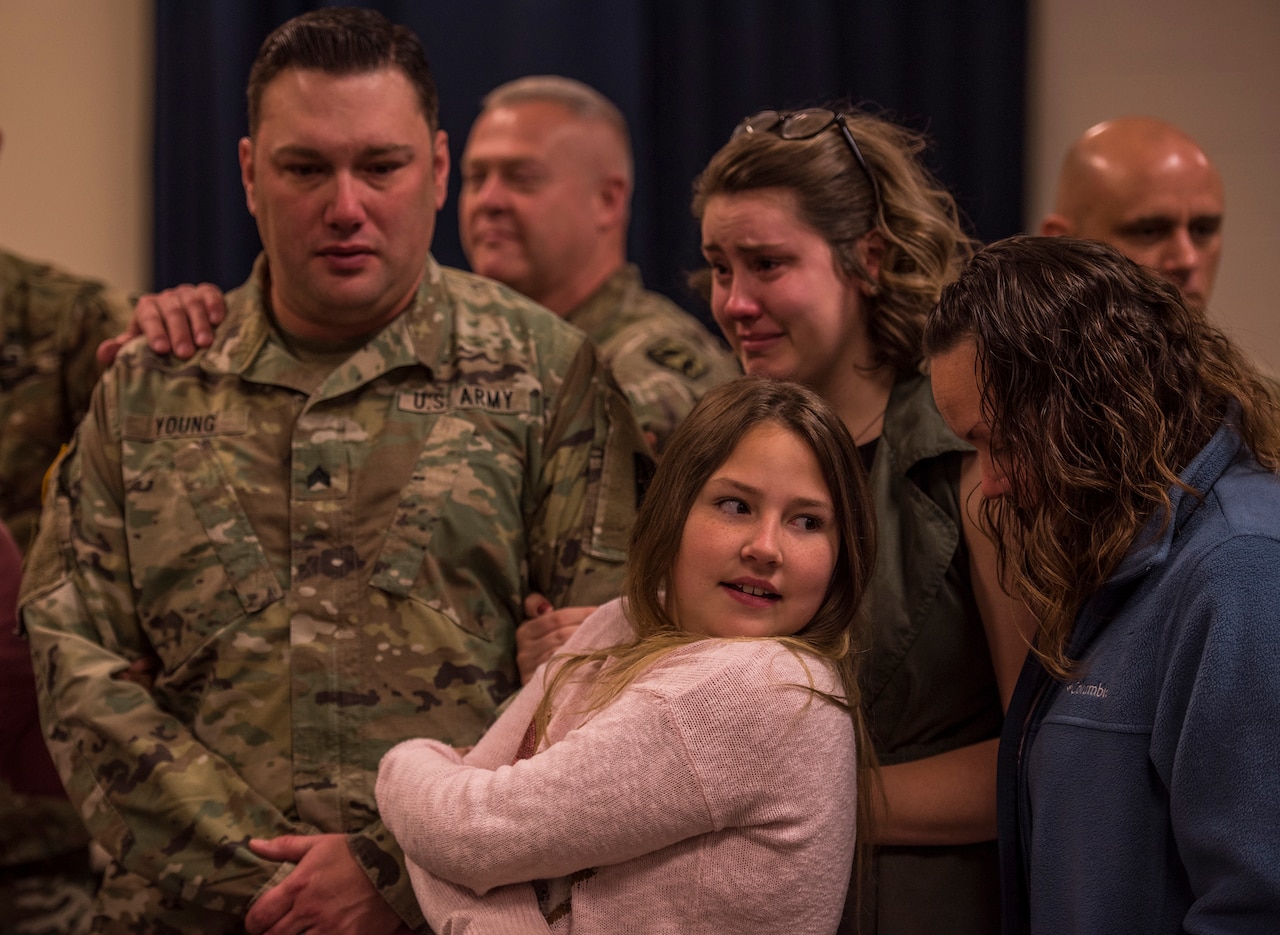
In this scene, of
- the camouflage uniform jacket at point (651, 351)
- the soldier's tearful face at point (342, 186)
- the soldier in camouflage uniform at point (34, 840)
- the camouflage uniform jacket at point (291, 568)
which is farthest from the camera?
the camouflage uniform jacket at point (651, 351)

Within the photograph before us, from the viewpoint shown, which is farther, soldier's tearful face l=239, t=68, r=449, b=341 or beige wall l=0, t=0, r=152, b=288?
beige wall l=0, t=0, r=152, b=288

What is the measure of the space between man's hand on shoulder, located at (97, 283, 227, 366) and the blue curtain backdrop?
1.69 metres

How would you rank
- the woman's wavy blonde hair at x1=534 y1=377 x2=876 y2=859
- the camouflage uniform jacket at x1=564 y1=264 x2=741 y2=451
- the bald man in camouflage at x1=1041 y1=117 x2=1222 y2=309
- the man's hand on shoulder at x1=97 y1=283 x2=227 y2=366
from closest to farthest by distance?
1. the woman's wavy blonde hair at x1=534 y1=377 x2=876 y2=859
2. the man's hand on shoulder at x1=97 y1=283 x2=227 y2=366
3. the camouflage uniform jacket at x1=564 y1=264 x2=741 y2=451
4. the bald man in camouflage at x1=1041 y1=117 x2=1222 y2=309

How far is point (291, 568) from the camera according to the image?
6.08 feet

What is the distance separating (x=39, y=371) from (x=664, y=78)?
2020 millimetres

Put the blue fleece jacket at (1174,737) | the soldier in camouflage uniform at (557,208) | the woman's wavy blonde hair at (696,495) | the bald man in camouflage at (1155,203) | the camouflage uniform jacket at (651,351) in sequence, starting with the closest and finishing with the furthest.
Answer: the blue fleece jacket at (1174,737), the woman's wavy blonde hair at (696,495), the camouflage uniform jacket at (651,351), the bald man in camouflage at (1155,203), the soldier in camouflage uniform at (557,208)

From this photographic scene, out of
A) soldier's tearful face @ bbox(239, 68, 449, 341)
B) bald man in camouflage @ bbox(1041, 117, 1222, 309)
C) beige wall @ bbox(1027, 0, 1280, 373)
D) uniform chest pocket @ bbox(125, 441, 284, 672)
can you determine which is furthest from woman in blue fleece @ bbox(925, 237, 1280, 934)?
beige wall @ bbox(1027, 0, 1280, 373)

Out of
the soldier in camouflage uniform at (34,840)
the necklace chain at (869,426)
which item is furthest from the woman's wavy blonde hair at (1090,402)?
the soldier in camouflage uniform at (34,840)

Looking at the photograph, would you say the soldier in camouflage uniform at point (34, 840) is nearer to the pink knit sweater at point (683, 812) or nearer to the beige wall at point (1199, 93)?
the pink knit sweater at point (683, 812)

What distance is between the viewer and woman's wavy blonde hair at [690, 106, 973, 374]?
5.92ft

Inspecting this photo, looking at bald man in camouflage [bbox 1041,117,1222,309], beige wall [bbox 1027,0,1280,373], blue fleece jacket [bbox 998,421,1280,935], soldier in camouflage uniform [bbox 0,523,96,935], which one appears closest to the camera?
blue fleece jacket [bbox 998,421,1280,935]

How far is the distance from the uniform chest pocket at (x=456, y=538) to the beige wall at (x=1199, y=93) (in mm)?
2282

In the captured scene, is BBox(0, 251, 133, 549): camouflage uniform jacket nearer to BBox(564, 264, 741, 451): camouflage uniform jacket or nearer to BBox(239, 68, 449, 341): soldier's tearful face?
BBox(239, 68, 449, 341): soldier's tearful face

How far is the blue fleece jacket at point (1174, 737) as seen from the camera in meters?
1.13
